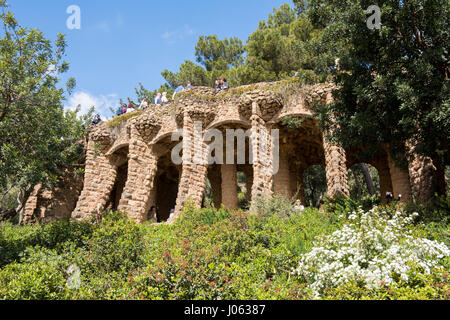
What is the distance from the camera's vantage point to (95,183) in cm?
1748

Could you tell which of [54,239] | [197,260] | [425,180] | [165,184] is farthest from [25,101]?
[165,184]

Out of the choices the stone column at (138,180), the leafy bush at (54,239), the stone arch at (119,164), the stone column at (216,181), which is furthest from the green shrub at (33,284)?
the stone column at (216,181)

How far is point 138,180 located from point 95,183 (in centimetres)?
306

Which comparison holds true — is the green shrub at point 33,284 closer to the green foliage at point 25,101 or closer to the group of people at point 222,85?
the green foliage at point 25,101

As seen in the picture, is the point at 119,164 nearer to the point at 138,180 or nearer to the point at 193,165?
the point at 138,180

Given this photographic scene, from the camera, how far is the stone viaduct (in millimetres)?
13258

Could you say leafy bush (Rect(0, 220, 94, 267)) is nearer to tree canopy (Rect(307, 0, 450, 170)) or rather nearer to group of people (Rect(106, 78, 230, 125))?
tree canopy (Rect(307, 0, 450, 170))

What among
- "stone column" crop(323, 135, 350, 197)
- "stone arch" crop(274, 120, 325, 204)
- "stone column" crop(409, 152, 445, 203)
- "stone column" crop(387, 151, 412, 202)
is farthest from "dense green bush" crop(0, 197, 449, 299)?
"stone arch" crop(274, 120, 325, 204)

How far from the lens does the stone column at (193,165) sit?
45.6ft

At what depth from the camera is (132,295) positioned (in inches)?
222

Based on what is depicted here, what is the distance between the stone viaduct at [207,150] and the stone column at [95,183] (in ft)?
0.14

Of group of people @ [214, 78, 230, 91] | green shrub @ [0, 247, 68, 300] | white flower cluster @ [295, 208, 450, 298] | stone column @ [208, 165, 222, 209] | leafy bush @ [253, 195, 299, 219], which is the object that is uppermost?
group of people @ [214, 78, 230, 91]
